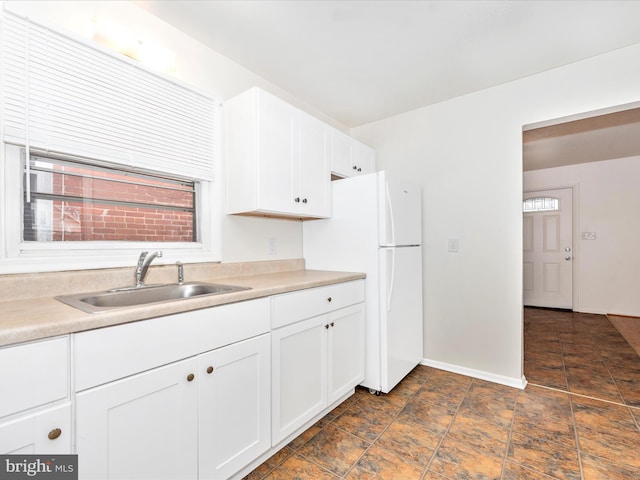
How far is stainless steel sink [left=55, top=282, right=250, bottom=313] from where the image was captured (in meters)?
1.37

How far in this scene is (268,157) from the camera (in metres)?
1.97

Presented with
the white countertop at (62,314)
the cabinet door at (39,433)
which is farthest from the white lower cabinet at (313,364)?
the cabinet door at (39,433)

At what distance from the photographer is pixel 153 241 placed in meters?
1.84

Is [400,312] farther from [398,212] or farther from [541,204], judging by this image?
[541,204]

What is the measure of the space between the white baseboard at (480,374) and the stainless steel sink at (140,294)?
210cm

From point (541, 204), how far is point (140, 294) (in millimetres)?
6165

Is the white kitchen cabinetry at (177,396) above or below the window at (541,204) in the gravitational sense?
below

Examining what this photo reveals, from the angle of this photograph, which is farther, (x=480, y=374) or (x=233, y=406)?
(x=480, y=374)

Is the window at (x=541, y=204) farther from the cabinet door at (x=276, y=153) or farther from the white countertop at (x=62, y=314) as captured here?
the white countertop at (x=62, y=314)

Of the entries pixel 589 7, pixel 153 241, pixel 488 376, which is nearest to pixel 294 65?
pixel 153 241

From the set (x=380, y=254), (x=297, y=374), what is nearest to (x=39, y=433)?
(x=297, y=374)

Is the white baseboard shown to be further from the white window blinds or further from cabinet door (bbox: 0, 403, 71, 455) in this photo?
cabinet door (bbox: 0, 403, 71, 455)

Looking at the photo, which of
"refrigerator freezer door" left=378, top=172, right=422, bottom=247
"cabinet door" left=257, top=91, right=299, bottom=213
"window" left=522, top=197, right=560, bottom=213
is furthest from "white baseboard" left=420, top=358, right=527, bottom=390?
"window" left=522, top=197, right=560, bottom=213

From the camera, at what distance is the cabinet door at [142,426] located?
990 mm
